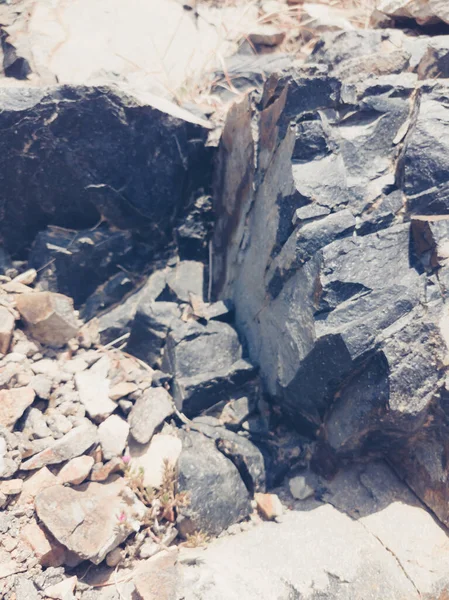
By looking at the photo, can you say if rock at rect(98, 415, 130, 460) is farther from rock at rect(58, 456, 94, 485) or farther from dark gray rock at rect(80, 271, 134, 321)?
dark gray rock at rect(80, 271, 134, 321)

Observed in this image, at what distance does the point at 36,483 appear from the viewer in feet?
8.80

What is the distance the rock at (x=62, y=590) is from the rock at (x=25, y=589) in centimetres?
6

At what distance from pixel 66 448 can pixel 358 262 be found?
1.99 meters

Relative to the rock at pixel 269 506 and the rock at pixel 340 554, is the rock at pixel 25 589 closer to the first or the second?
the rock at pixel 340 554

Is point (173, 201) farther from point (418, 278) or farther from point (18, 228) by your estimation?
point (418, 278)

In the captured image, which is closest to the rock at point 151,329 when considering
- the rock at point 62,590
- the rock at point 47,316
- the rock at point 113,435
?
the rock at point 47,316

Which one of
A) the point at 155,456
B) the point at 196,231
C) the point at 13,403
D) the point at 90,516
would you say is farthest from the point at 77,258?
the point at 90,516

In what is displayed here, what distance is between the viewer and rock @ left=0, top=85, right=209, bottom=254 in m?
3.36

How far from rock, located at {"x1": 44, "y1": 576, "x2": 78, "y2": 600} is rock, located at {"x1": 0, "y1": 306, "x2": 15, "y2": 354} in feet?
5.03

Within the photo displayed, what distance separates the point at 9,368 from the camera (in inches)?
124

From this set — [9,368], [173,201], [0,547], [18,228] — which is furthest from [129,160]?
[0,547]

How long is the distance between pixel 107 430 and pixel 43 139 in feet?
6.79

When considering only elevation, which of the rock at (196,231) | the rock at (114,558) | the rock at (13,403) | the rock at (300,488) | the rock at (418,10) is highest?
the rock at (418,10)

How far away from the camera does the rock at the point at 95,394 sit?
124 inches
